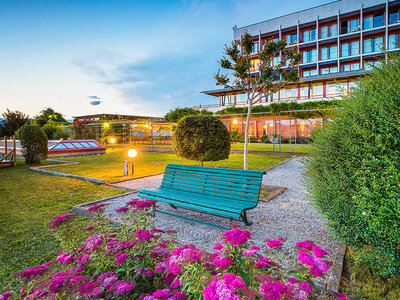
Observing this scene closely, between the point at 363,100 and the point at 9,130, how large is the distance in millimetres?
43124

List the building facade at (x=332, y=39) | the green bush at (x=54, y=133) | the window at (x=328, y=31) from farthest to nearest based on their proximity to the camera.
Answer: the window at (x=328, y=31)
the building facade at (x=332, y=39)
the green bush at (x=54, y=133)

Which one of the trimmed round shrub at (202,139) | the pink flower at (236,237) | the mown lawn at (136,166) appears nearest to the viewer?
the pink flower at (236,237)

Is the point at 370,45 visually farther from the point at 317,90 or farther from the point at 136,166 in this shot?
the point at 136,166

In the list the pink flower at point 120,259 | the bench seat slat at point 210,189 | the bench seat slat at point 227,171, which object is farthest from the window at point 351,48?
the pink flower at point 120,259

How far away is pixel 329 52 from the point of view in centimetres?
3784

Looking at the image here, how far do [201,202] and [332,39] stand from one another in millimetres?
44790

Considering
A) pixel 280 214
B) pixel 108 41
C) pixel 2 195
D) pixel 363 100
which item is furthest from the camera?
pixel 108 41

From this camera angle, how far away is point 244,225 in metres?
3.95

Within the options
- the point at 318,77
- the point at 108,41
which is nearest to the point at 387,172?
the point at 108,41

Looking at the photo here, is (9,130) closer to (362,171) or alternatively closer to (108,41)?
(108,41)

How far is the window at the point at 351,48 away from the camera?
1413 inches

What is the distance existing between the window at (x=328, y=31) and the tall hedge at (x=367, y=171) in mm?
44789

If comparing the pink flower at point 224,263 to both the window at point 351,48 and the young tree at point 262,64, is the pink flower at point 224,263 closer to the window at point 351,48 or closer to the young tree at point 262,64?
the young tree at point 262,64

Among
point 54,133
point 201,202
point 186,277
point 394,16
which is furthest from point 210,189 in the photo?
point 394,16
